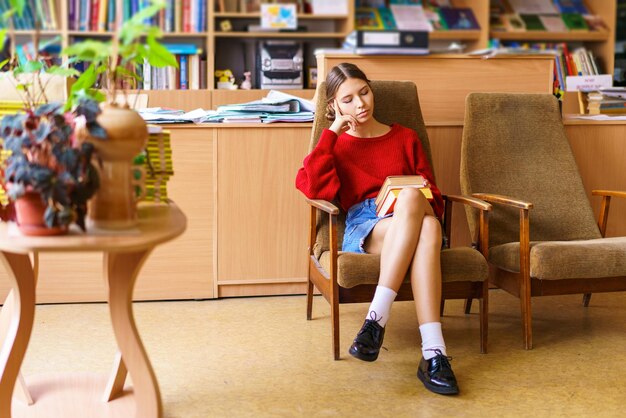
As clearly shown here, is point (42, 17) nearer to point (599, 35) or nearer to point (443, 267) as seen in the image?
point (443, 267)

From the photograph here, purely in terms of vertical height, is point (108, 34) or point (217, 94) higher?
point (108, 34)

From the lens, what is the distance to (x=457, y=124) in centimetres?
327

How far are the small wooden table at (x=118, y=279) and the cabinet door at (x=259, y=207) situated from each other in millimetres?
1256

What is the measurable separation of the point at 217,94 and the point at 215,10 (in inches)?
22.9

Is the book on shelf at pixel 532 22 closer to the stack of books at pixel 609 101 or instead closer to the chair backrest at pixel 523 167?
the stack of books at pixel 609 101

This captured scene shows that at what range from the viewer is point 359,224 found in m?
2.63

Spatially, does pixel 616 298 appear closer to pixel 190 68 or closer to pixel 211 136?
pixel 211 136

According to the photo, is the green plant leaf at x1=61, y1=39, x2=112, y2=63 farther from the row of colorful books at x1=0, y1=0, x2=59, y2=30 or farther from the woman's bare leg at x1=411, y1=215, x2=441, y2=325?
the row of colorful books at x1=0, y1=0, x2=59, y2=30

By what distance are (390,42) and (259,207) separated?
85 cm

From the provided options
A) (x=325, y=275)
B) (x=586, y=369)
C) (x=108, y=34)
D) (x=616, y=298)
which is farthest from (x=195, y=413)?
(x=108, y=34)

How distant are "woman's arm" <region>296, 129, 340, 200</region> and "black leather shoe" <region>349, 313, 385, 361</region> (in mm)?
515

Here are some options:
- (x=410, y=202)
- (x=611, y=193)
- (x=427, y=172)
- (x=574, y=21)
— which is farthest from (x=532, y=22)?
(x=410, y=202)

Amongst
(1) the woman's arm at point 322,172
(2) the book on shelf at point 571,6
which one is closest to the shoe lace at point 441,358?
(1) the woman's arm at point 322,172

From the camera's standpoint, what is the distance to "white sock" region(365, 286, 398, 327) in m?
2.33
